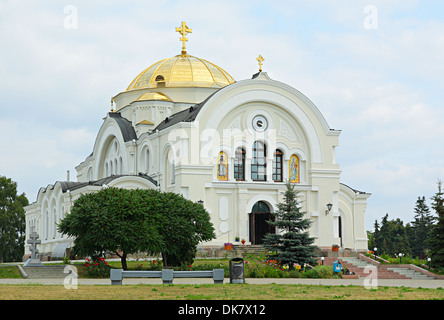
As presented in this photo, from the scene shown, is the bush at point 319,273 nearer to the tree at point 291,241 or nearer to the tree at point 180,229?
the tree at point 291,241

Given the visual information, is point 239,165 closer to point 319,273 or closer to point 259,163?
point 259,163

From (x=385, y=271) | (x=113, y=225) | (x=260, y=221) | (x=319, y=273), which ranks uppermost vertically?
(x=260, y=221)

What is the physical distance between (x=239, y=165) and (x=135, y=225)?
636 inches

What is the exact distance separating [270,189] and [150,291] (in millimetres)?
28405

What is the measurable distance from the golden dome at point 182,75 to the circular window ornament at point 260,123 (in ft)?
30.9

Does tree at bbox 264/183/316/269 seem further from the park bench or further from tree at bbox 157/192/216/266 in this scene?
the park bench

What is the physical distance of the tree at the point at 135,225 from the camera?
34.0 m

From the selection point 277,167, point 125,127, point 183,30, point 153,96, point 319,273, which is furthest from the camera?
point 183,30

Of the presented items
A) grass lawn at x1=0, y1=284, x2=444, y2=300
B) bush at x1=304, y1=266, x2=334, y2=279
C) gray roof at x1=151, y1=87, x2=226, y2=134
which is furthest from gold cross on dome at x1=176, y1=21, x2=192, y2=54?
grass lawn at x1=0, y1=284, x2=444, y2=300

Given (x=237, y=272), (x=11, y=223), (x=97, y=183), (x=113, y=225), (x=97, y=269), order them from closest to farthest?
(x=237, y=272), (x=97, y=269), (x=113, y=225), (x=97, y=183), (x=11, y=223)

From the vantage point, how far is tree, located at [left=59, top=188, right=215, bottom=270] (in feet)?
112

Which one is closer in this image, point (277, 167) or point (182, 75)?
point (277, 167)

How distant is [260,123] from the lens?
5028cm

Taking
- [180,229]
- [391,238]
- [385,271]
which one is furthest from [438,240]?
[391,238]
